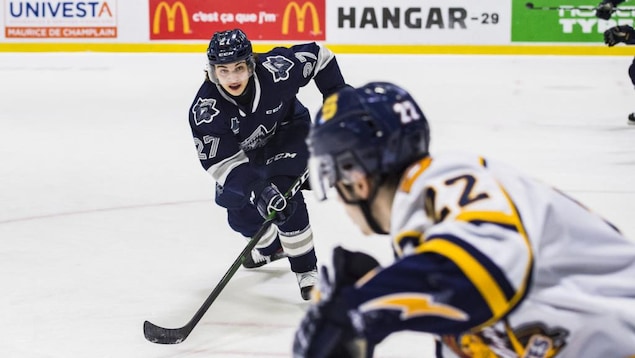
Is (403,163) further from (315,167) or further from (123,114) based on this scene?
(123,114)

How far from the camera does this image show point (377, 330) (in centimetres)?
117

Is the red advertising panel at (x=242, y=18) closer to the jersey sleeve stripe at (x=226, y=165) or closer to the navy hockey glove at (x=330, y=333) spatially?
the jersey sleeve stripe at (x=226, y=165)

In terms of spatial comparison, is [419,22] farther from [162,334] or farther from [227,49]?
[162,334]

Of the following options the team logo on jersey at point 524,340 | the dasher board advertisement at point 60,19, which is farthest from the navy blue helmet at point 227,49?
the dasher board advertisement at point 60,19

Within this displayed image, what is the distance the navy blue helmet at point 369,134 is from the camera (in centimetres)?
126

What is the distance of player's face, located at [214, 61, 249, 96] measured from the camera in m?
3.12

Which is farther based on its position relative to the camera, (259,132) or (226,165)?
(259,132)

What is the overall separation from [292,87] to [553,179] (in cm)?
184

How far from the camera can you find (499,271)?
1122 mm

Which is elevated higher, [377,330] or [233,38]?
[233,38]

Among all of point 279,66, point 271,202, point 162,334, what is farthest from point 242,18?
point 162,334

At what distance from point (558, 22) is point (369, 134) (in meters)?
7.94

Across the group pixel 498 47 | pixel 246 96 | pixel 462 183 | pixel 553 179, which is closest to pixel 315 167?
pixel 462 183

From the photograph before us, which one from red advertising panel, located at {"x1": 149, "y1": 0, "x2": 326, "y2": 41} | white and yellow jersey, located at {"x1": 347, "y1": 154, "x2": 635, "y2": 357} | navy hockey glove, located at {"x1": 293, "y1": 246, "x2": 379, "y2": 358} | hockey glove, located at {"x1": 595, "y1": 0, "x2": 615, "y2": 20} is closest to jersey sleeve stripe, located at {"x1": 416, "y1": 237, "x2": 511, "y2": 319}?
white and yellow jersey, located at {"x1": 347, "y1": 154, "x2": 635, "y2": 357}
